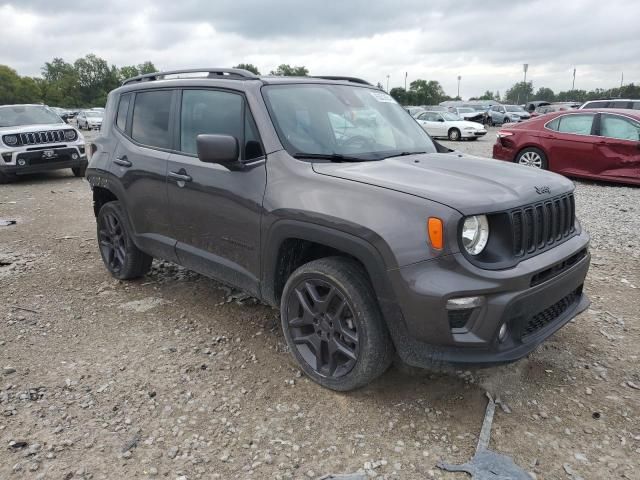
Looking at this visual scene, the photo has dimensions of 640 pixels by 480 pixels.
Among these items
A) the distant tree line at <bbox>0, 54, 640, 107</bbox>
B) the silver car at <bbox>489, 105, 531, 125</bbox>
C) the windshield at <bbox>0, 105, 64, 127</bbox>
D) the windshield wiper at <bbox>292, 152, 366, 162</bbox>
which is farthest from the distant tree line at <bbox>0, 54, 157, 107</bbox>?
the windshield wiper at <bbox>292, 152, 366, 162</bbox>

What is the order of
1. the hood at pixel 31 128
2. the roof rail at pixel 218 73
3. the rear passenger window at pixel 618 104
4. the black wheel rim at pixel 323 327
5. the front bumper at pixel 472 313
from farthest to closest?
the rear passenger window at pixel 618 104, the hood at pixel 31 128, the roof rail at pixel 218 73, the black wheel rim at pixel 323 327, the front bumper at pixel 472 313

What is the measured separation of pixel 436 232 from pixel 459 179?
0.53 m

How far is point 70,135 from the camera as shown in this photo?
444 inches

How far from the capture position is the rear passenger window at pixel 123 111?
455 cm

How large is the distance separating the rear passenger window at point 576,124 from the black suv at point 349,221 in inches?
281

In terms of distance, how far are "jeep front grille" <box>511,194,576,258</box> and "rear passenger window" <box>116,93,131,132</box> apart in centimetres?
345

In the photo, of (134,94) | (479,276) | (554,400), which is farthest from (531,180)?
(134,94)

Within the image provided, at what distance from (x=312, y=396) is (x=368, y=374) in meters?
0.44

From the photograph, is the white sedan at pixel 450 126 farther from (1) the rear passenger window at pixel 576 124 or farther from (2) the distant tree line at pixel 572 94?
(2) the distant tree line at pixel 572 94

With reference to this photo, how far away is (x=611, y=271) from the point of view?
5.10 meters

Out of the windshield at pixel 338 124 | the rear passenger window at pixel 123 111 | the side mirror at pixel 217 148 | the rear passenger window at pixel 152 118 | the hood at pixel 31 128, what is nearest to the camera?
the side mirror at pixel 217 148

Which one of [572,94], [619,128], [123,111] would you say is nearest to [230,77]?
[123,111]

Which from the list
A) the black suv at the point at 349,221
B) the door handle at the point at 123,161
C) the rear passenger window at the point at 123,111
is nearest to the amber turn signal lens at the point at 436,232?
the black suv at the point at 349,221

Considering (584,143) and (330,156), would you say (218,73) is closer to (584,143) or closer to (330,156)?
(330,156)
